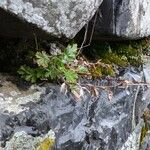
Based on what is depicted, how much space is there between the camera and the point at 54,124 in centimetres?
219

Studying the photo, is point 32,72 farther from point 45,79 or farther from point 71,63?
point 71,63

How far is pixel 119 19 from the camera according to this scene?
271 centimetres

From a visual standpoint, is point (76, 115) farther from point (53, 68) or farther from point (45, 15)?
point (45, 15)

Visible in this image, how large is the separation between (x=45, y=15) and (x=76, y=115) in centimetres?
72

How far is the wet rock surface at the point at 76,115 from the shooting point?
2049mm

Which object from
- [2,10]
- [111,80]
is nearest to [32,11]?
[2,10]

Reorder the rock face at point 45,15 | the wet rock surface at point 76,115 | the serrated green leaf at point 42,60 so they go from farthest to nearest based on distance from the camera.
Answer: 1. the serrated green leaf at point 42,60
2. the wet rock surface at point 76,115
3. the rock face at point 45,15

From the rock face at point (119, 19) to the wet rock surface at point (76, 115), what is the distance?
1.13ft

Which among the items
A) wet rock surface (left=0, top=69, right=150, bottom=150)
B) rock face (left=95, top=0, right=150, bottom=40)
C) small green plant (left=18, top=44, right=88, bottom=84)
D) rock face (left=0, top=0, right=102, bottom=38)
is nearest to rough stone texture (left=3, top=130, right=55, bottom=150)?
wet rock surface (left=0, top=69, right=150, bottom=150)

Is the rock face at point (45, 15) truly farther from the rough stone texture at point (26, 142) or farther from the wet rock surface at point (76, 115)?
the rough stone texture at point (26, 142)

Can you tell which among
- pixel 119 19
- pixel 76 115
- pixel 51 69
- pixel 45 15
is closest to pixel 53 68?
pixel 51 69

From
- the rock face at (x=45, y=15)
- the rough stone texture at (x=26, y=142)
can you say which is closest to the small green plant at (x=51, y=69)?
the rock face at (x=45, y=15)

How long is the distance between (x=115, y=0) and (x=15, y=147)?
4.08 feet

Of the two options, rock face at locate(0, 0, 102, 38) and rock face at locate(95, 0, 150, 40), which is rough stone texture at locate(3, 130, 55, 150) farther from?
rock face at locate(95, 0, 150, 40)
